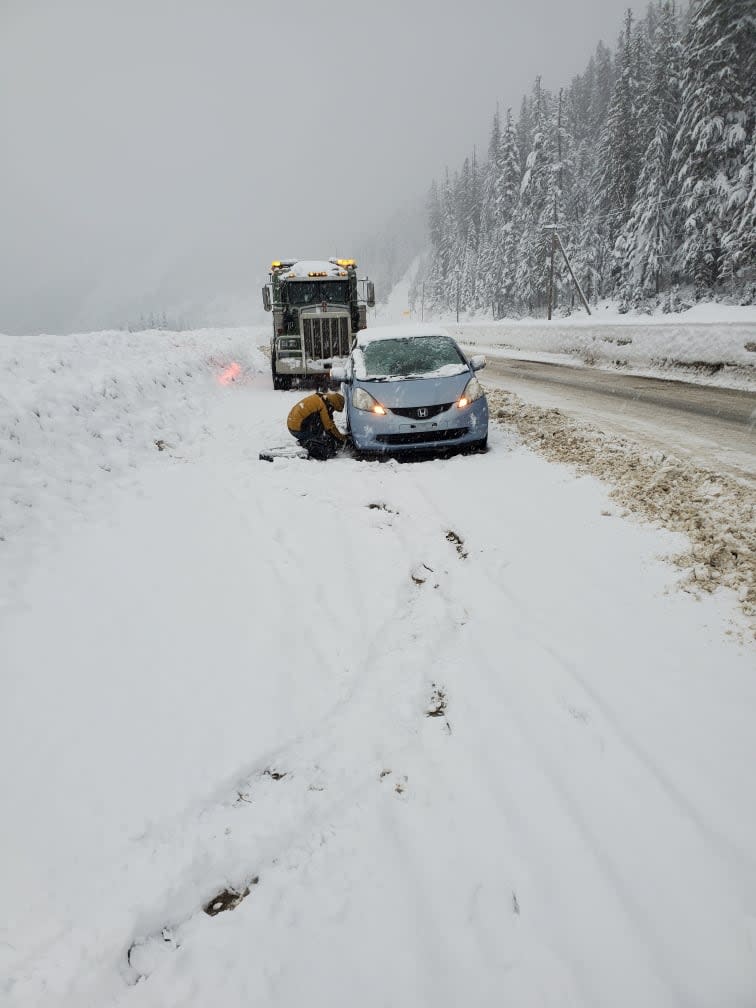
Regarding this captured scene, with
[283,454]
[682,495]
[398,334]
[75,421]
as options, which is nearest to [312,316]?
[398,334]

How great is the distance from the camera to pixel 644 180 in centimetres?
3178

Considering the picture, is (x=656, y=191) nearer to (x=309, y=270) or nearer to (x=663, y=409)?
(x=309, y=270)

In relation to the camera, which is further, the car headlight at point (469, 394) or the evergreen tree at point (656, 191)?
the evergreen tree at point (656, 191)

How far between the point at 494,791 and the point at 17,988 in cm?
174

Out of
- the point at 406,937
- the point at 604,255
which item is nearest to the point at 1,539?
the point at 406,937

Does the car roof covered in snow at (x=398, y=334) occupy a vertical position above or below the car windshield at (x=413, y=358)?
above

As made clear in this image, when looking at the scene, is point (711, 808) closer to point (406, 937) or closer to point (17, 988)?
point (406, 937)

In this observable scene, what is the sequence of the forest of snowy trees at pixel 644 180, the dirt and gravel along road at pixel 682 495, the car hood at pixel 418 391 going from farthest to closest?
1. the forest of snowy trees at pixel 644 180
2. the car hood at pixel 418 391
3. the dirt and gravel along road at pixel 682 495

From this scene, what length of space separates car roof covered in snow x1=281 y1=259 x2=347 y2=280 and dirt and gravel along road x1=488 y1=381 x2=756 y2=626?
883 centimetres

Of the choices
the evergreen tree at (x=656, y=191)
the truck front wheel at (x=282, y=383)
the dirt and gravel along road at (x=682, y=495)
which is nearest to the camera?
the dirt and gravel along road at (x=682, y=495)

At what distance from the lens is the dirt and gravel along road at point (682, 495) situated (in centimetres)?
374

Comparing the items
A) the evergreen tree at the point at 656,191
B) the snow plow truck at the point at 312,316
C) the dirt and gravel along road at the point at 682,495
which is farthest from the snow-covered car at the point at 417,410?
the evergreen tree at the point at 656,191

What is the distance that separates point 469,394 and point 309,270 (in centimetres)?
972

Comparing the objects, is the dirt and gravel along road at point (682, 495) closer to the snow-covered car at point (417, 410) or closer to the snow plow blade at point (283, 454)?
the snow-covered car at point (417, 410)
